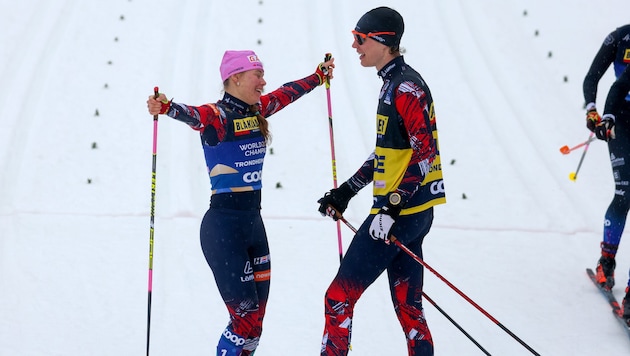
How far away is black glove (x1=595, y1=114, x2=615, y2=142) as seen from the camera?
20.2 ft

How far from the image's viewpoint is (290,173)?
8594 millimetres

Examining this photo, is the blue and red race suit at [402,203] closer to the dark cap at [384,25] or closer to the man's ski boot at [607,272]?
the dark cap at [384,25]

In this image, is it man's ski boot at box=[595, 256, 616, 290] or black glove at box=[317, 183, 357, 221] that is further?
man's ski boot at box=[595, 256, 616, 290]

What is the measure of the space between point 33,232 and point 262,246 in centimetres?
328

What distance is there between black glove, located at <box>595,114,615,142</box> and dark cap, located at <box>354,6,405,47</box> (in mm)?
2571

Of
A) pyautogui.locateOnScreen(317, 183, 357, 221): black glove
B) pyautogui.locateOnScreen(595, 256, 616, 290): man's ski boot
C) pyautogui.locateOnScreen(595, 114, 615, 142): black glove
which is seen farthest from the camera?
pyautogui.locateOnScreen(595, 256, 616, 290): man's ski boot

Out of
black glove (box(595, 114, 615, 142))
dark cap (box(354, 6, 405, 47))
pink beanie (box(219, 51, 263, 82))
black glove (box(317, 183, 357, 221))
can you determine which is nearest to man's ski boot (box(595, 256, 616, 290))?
black glove (box(595, 114, 615, 142))

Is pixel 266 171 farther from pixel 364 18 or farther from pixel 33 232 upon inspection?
pixel 364 18

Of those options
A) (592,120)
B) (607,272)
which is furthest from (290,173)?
(607,272)

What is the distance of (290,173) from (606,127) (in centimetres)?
368

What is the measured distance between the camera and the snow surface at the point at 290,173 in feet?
19.7

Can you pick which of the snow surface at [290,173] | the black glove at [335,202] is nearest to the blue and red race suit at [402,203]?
the black glove at [335,202]

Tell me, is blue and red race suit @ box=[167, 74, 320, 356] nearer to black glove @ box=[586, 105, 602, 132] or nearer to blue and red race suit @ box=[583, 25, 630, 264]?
black glove @ box=[586, 105, 602, 132]

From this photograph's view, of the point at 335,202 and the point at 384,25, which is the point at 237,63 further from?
the point at 335,202
